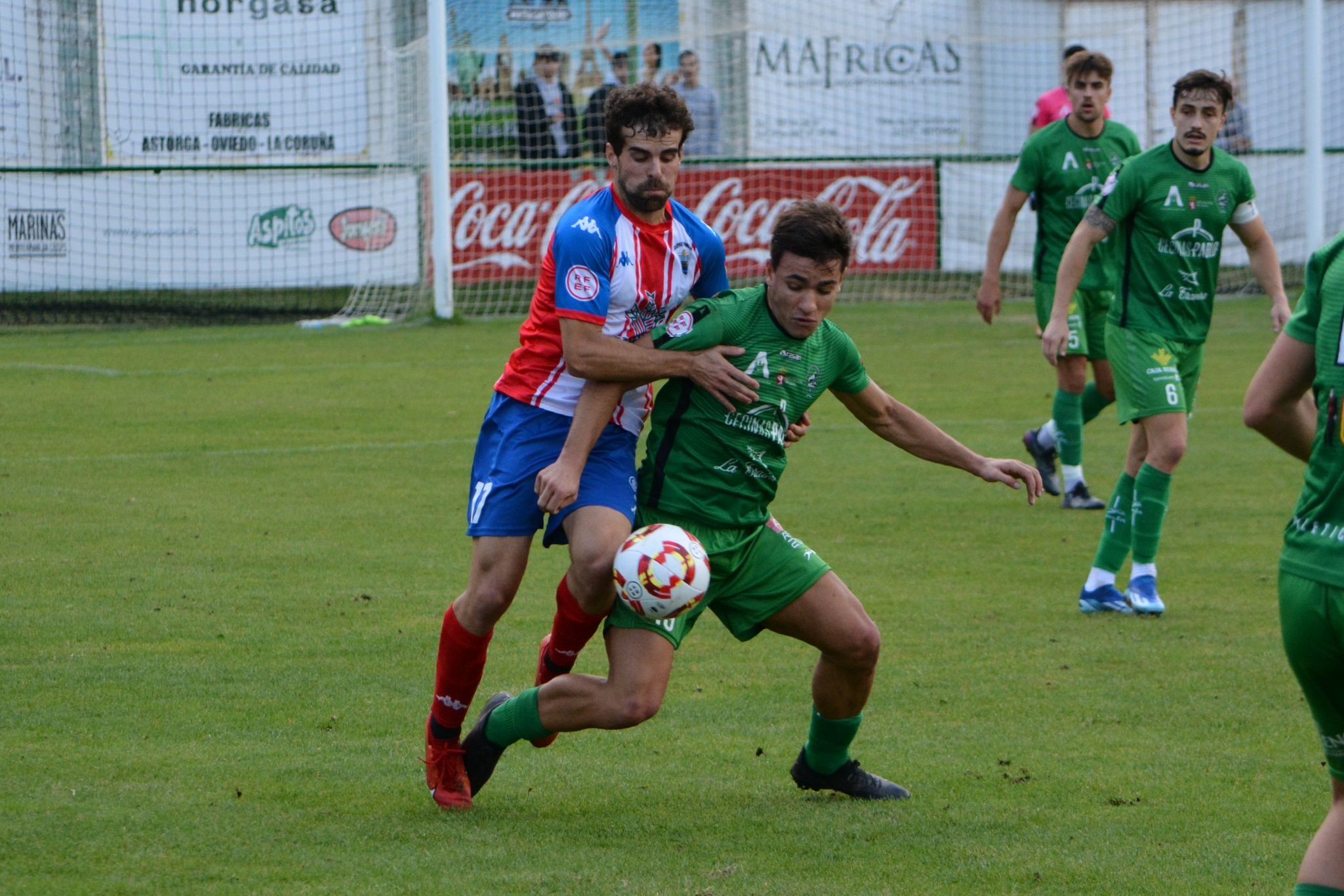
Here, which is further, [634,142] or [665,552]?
[634,142]

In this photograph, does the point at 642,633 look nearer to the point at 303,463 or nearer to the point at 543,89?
the point at 303,463

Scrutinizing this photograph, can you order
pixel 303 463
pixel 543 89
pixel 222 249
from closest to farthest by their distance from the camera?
pixel 303 463
pixel 222 249
pixel 543 89

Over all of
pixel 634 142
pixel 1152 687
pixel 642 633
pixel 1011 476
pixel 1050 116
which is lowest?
pixel 1152 687

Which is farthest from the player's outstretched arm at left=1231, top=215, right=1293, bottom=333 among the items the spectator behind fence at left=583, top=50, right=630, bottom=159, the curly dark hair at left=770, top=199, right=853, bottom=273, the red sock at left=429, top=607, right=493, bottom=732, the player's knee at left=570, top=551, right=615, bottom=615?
the spectator behind fence at left=583, top=50, right=630, bottom=159

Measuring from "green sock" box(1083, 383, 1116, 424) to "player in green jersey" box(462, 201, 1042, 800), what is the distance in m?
5.43

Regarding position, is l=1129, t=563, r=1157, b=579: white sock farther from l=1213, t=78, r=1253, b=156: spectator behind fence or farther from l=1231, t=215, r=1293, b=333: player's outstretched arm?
l=1213, t=78, r=1253, b=156: spectator behind fence

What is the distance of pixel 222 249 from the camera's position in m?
18.6

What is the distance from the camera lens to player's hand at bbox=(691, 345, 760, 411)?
4438 mm

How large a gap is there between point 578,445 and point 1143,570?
341cm

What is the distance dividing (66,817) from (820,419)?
28.5 feet

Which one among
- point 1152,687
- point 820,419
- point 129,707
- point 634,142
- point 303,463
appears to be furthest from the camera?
point 820,419

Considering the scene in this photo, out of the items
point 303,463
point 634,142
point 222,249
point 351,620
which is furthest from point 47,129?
point 634,142

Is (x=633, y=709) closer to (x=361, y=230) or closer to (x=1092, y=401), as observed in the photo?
(x=1092, y=401)

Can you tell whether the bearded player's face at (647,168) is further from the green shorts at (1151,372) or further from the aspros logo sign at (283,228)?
the aspros logo sign at (283,228)
